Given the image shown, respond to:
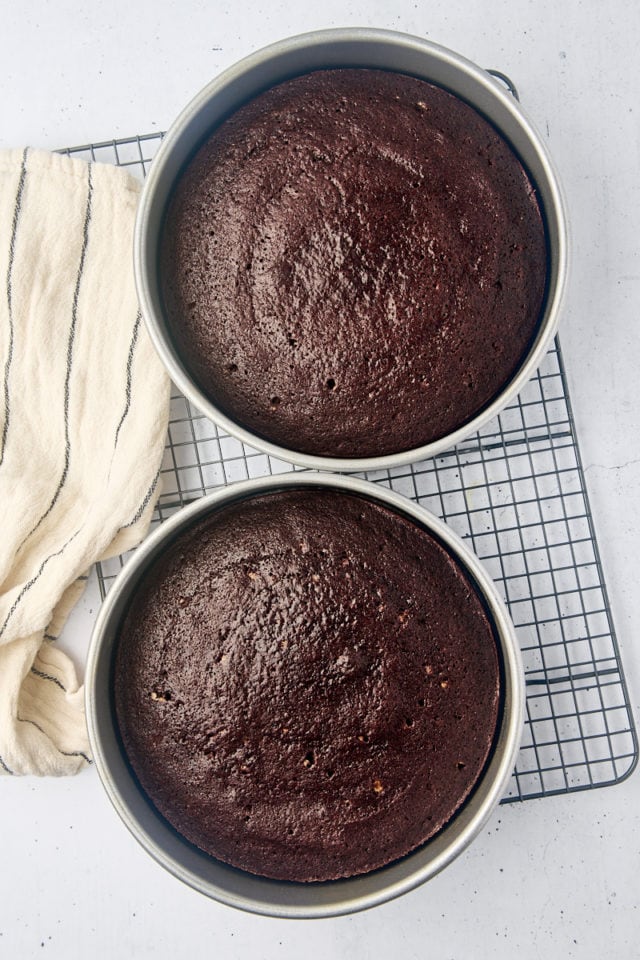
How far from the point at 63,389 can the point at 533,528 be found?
0.85 meters

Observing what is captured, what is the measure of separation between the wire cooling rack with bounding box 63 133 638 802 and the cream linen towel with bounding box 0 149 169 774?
A: 0.30 ft

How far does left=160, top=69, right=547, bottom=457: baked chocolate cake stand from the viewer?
1109mm

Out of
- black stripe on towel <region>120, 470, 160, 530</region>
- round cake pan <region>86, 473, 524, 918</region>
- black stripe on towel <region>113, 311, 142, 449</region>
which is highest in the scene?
black stripe on towel <region>113, 311, 142, 449</region>

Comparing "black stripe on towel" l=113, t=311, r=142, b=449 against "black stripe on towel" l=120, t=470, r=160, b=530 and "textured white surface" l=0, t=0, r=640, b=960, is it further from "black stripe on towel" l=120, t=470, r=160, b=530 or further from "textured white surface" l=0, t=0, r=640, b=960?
"textured white surface" l=0, t=0, r=640, b=960

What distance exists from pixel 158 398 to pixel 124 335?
0.40ft

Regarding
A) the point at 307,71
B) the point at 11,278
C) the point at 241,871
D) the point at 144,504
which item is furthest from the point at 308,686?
the point at 307,71

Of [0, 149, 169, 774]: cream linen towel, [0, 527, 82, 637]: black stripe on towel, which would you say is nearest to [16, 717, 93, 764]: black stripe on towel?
[0, 149, 169, 774]: cream linen towel

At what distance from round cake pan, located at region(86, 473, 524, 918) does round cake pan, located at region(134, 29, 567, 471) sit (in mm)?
95

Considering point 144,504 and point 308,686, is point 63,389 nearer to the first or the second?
point 144,504

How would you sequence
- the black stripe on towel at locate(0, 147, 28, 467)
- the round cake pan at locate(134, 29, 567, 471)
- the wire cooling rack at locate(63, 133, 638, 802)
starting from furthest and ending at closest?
1. the wire cooling rack at locate(63, 133, 638, 802)
2. the black stripe on towel at locate(0, 147, 28, 467)
3. the round cake pan at locate(134, 29, 567, 471)

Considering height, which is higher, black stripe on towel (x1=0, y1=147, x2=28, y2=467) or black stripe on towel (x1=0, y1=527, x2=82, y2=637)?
black stripe on towel (x1=0, y1=147, x2=28, y2=467)

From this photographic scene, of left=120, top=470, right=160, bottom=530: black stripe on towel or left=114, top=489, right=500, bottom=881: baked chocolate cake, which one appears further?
left=120, top=470, right=160, bottom=530: black stripe on towel

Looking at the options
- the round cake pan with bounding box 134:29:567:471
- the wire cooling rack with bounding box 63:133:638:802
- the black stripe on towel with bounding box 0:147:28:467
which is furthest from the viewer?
the wire cooling rack with bounding box 63:133:638:802

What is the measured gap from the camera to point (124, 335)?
131 cm
